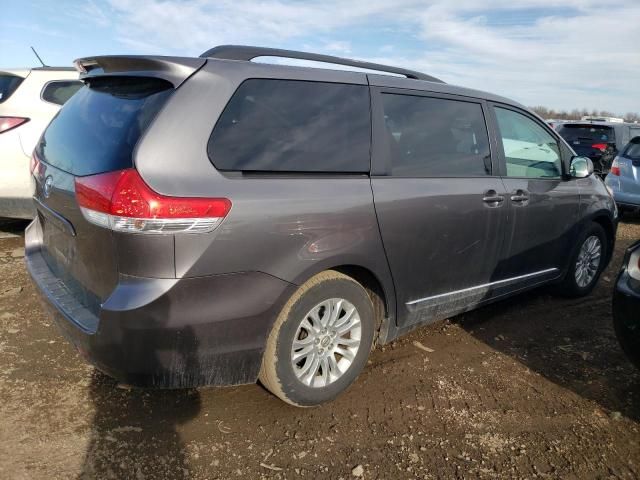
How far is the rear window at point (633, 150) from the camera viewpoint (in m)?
8.16

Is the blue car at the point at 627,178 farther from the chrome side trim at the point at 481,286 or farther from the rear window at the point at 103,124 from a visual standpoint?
the rear window at the point at 103,124

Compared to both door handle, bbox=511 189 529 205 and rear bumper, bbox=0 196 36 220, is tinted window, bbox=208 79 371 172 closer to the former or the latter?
door handle, bbox=511 189 529 205

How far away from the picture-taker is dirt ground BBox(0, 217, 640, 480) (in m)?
2.32

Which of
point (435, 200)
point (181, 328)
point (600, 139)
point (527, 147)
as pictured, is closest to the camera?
point (181, 328)

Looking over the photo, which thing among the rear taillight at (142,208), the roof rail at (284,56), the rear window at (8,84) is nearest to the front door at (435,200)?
the roof rail at (284,56)

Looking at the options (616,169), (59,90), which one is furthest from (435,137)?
(616,169)

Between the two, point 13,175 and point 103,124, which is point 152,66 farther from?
point 13,175

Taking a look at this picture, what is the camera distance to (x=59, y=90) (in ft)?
17.9

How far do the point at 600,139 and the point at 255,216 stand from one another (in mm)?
10642

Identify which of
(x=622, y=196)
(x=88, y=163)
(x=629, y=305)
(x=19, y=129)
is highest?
(x=88, y=163)

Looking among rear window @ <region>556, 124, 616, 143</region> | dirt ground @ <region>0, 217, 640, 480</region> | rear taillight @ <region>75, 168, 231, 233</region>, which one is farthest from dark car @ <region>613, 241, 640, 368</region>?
rear window @ <region>556, 124, 616, 143</region>

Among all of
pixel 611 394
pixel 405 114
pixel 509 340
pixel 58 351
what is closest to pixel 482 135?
pixel 405 114

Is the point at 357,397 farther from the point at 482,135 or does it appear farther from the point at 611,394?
the point at 482,135

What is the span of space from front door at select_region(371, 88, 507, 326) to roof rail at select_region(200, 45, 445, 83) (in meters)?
0.24
